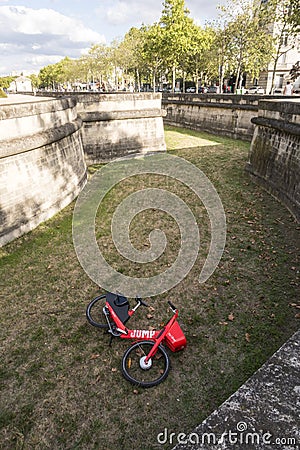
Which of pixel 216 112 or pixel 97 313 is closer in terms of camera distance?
pixel 97 313

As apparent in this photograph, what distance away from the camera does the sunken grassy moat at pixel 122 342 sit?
3.58 m

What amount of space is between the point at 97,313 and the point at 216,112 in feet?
59.8

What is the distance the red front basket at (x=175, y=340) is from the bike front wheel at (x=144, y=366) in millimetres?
144

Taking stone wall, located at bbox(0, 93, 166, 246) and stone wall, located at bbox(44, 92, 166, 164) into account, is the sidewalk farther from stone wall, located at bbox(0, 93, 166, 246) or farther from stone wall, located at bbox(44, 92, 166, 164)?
stone wall, located at bbox(44, 92, 166, 164)

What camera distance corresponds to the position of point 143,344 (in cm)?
452

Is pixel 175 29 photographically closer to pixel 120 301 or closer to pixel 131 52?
pixel 131 52

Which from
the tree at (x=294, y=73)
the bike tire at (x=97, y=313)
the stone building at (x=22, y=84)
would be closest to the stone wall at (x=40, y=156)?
the bike tire at (x=97, y=313)

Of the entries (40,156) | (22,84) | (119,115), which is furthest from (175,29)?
(22,84)

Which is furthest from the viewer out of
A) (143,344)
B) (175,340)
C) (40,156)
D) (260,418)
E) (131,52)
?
(131,52)

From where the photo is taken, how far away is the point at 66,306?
5.50 m

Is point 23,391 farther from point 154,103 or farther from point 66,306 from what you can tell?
point 154,103

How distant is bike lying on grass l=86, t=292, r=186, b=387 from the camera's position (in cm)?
410

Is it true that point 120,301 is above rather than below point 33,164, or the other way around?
below

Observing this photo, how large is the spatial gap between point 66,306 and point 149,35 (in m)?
28.0
